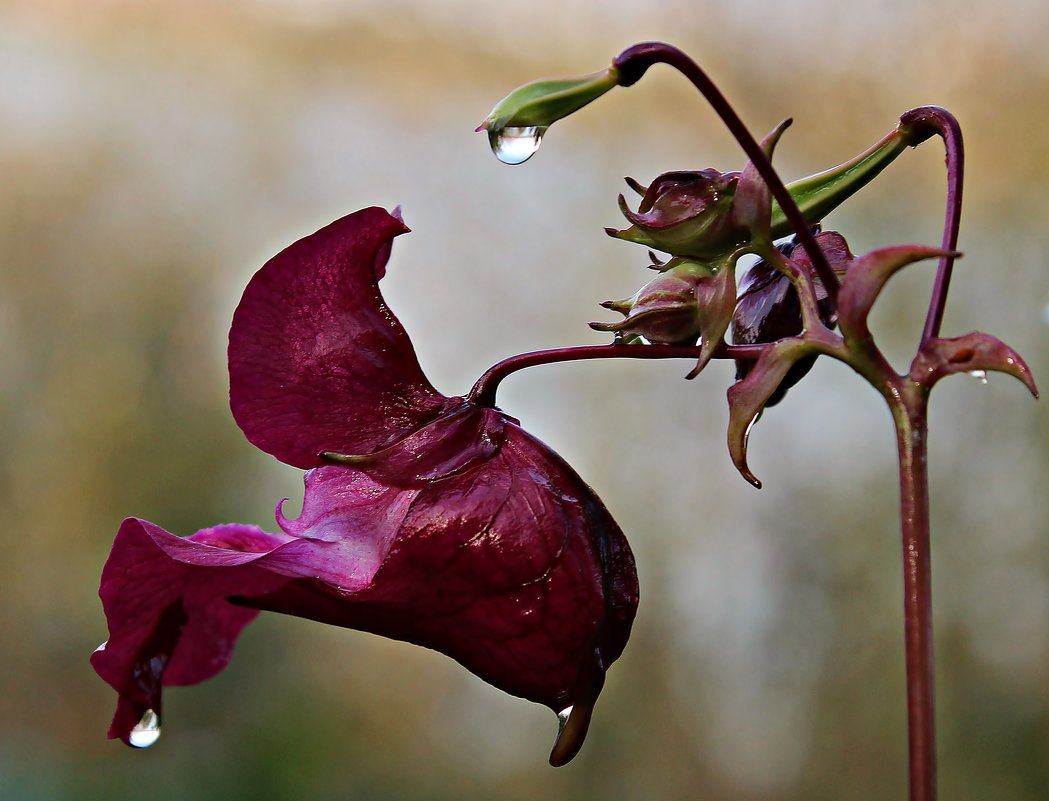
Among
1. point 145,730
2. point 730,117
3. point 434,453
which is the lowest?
point 145,730

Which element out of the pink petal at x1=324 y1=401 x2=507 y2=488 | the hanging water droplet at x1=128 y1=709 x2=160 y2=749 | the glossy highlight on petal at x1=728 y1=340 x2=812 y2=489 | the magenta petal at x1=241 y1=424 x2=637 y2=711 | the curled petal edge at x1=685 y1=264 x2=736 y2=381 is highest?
the curled petal edge at x1=685 y1=264 x2=736 y2=381

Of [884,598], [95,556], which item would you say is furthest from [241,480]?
[884,598]

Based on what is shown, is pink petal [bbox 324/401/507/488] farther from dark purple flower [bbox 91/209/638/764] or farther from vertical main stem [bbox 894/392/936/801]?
vertical main stem [bbox 894/392/936/801]

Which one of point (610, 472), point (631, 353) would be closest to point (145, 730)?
point (631, 353)

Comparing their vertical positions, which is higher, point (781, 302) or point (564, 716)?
point (781, 302)

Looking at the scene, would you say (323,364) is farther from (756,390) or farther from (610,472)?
(610,472)

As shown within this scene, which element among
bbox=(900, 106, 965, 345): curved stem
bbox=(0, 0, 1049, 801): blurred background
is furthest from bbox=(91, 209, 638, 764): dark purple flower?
bbox=(0, 0, 1049, 801): blurred background

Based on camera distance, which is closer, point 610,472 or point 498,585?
point 498,585
